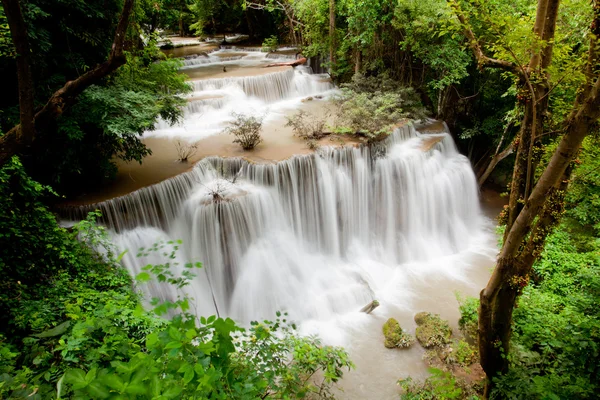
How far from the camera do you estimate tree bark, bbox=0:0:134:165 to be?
12.1ft

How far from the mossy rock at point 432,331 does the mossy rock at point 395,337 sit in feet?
0.77

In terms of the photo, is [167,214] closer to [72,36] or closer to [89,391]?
[72,36]

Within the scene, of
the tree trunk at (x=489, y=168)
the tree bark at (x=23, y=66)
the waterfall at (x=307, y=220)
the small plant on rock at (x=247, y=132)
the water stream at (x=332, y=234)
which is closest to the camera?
the tree bark at (x=23, y=66)

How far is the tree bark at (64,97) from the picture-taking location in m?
3.70

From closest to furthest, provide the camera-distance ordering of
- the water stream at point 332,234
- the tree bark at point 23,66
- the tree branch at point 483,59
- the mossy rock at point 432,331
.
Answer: the tree bark at point 23,66 → the tree branch at point 483,59 → the mossy rock at point 432,331 → the water stream at point 332,234

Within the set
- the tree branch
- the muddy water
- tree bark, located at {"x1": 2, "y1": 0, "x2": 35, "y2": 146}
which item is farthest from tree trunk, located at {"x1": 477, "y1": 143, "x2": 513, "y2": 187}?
tree bark, located at {"x1": 2, "y1": 0, "x2": 35, "y2": 146}

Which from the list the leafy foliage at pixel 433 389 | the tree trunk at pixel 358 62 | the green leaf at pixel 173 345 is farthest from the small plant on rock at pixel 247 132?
the green leaf at pixel 173 345

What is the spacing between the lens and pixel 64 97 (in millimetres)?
4051

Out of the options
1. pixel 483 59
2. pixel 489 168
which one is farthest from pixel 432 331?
pixel 489 168

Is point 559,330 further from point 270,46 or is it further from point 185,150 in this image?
point 270,46

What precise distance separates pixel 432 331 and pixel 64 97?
714cm

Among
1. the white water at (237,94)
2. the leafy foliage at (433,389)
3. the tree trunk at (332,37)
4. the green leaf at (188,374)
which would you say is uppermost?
the tree trunk at (332,37)

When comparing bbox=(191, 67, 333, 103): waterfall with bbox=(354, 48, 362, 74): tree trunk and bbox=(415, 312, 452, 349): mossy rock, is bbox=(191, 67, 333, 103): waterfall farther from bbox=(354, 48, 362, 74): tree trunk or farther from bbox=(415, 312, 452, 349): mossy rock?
bbox=(415, 312, 452, 349): mossy rock

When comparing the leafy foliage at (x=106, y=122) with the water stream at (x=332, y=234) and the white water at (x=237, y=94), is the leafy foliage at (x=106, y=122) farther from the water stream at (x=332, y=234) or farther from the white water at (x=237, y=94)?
the white water at (x=237, y=94)
